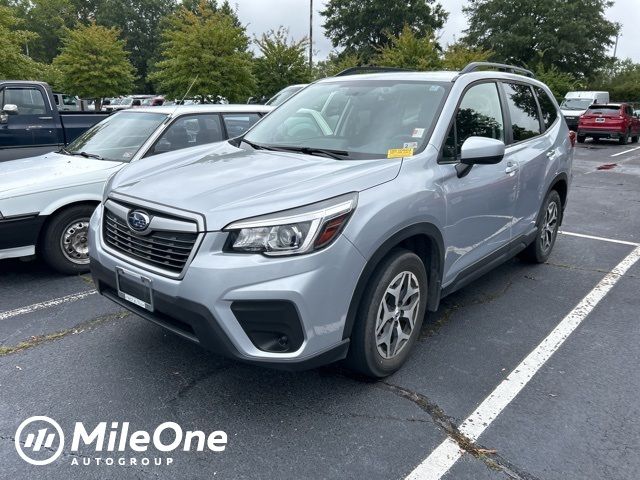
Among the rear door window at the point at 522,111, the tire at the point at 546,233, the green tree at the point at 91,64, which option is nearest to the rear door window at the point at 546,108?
the rear door window at the point at 522,111

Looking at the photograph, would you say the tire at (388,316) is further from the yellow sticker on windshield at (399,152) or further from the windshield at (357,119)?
the windshield at (357,119)

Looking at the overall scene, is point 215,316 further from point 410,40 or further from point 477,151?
point 410,40

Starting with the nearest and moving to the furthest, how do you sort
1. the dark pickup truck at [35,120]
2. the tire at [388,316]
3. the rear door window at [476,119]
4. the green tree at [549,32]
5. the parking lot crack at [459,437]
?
1. the parking lot crack at [459,437]
2. the tire at [388,316]
3. the rear door window at [476,119]
4. the dark pickup truck at [35,120]
5. the green tree at [549,32]

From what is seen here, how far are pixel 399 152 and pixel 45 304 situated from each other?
123 inches

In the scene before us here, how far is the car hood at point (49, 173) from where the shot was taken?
14.7 ft

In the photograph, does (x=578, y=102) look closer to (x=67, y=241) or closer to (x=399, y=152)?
(x=399, y=152)

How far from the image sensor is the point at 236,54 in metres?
15.3

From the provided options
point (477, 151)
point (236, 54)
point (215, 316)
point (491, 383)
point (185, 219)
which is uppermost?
point (236, 54)

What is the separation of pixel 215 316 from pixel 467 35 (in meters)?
48.7

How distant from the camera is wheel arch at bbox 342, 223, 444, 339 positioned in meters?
2.73

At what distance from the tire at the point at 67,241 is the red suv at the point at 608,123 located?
68.6 feet

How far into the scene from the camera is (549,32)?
41.8 meters

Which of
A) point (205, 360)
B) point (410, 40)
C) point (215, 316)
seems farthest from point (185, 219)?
point (410, 40)

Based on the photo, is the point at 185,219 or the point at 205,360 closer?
the point at 185,219
